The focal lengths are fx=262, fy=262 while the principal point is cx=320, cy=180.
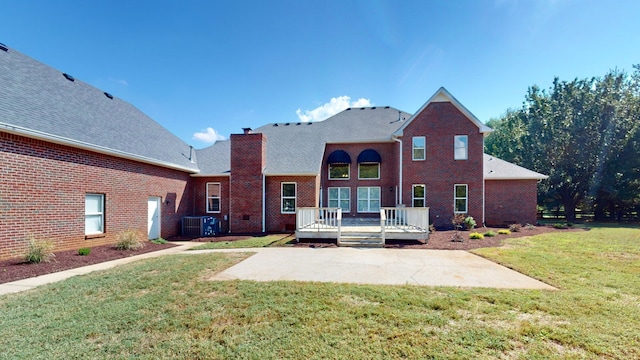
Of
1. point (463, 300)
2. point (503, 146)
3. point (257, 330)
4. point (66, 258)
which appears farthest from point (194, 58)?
point (503, 146)

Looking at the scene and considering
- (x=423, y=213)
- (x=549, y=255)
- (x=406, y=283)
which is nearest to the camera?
(x=406, y=283)

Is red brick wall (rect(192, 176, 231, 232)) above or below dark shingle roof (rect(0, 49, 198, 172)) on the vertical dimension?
below

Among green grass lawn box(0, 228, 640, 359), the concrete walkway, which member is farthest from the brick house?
green grass lawn box(0, 228, 640, 359)

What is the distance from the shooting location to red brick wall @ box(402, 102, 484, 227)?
17.1m

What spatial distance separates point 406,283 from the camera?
5.99 metres

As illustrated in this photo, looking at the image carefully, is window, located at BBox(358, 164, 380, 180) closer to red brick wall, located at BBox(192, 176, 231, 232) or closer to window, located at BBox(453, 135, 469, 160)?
window, located at BBox(453, 135, 469, 160)

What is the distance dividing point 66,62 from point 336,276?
62.6 ft

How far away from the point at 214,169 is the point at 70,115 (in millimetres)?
7570

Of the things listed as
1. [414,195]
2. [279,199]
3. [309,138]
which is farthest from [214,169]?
[414,195]

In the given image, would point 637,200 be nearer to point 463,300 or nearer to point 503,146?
point 503,146

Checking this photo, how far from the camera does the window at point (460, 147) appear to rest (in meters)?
17.2

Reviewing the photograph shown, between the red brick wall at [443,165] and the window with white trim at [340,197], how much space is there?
13.6 ft

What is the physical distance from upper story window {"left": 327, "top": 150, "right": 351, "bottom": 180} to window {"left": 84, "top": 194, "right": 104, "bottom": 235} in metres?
13.2

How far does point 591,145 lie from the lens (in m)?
24.9
